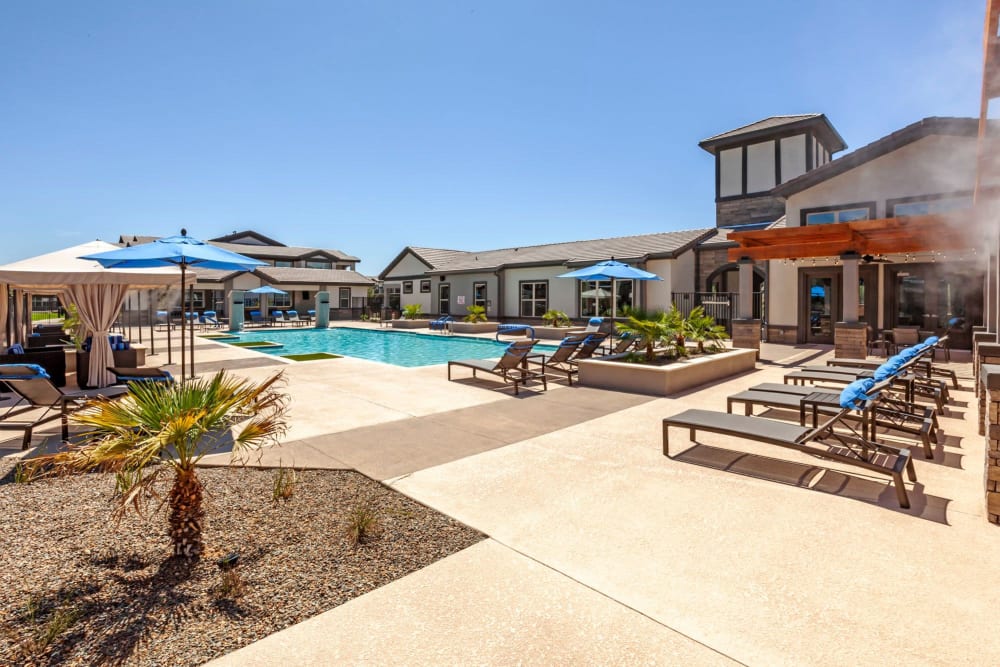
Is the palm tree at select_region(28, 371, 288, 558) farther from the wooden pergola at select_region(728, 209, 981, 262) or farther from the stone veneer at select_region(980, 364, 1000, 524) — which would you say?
the wooden pergola at select_region(728, 209, 981, 262)

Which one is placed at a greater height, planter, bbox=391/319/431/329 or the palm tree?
planter, bbox=391/319/431/329

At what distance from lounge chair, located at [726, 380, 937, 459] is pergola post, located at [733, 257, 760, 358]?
290 inches

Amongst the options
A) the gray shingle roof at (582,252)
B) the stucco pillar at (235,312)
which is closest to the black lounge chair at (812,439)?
the gray shingle roof at (582,252)

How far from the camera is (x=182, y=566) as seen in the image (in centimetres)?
324

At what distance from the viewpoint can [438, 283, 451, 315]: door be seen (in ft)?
110

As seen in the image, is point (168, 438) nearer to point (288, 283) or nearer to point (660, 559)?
point (660, 559)

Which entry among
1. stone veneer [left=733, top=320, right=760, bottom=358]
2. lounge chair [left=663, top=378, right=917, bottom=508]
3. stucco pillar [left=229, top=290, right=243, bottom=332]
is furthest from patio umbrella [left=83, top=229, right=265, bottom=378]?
stucco pillar [left=229, top=290, right=243, bottom=332]

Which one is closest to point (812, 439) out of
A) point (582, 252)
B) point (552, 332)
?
point (552, 332)

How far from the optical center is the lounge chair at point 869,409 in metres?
5.20

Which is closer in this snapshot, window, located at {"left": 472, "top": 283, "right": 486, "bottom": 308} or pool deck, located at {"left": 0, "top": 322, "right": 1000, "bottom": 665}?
pool deck, located at {"left": 0, "top": 322, "right": 1000, "bottom": 665}

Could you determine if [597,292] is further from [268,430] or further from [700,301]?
[268,430]

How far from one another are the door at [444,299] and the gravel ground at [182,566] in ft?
95.6

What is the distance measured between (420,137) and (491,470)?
21.8 meters

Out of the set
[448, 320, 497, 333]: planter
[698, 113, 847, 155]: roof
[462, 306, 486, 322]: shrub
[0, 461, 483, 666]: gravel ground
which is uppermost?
[698, 113, 847, 155]: roof
